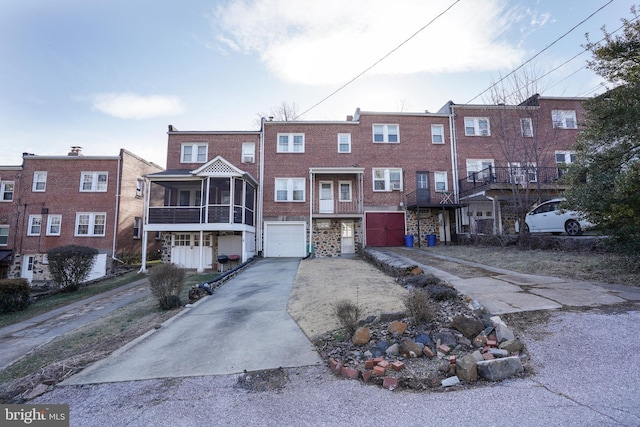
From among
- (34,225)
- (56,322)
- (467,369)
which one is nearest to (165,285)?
(56,322)

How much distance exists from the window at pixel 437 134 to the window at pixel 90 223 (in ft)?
74.0

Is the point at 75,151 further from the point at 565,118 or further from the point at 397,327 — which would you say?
the point at 565,118

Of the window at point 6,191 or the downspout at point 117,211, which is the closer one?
the downspout at point 117,211

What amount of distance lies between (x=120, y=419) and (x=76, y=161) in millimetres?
24430

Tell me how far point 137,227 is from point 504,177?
25200 millimetres

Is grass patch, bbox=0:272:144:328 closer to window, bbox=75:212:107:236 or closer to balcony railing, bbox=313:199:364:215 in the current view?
window, bbox=75:212:107:236

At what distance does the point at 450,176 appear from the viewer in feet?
67.4

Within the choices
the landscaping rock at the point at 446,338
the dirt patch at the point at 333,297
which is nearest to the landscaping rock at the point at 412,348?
the landscaping rock at the point at 446,338

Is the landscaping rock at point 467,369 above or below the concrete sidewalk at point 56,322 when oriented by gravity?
above

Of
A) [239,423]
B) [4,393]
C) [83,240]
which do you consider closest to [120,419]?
[239,423]

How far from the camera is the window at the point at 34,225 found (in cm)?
2128

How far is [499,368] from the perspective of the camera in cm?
343

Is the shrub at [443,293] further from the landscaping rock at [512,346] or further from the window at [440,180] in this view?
the window at [440,180]

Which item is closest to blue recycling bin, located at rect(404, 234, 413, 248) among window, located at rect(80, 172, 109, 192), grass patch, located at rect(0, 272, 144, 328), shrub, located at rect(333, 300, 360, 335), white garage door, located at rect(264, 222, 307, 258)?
white garage door, located at rect(264, 222, 307, 258)
